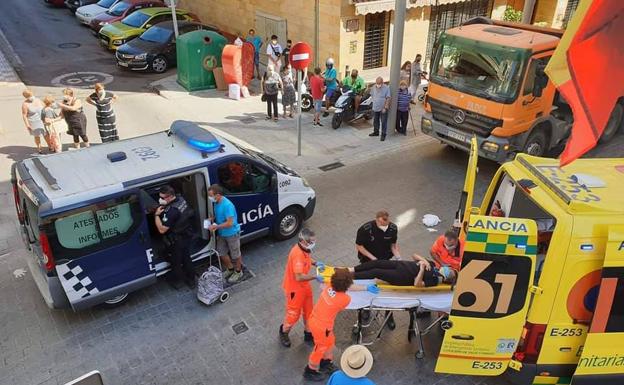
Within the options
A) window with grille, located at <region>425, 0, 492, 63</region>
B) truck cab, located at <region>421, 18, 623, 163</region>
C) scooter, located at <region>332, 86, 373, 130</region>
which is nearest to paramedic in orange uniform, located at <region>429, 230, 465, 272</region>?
truck cab, located at <region>421, 18, 623, 163</region>

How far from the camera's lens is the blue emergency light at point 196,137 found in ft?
23.4

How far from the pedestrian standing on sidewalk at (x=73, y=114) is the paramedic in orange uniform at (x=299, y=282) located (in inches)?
295

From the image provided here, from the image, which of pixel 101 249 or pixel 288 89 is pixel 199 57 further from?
pixel 101 249

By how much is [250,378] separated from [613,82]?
15.7 ft

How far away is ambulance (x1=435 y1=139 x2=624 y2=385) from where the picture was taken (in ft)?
15.2

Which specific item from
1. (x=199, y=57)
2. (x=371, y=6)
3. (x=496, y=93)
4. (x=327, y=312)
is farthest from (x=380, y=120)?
(x=327, y=312)

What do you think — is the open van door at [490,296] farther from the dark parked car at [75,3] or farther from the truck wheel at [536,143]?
the dark parked car at [75,3]

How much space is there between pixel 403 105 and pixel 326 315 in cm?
844

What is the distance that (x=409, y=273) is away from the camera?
594 centimetres

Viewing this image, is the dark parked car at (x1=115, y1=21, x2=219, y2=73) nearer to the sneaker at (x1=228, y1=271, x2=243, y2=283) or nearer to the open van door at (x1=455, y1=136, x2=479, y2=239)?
the sneaker at (x1=228, y1=271, x2=243, y2=283)

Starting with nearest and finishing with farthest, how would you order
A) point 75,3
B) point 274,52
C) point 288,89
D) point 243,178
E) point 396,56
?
point 243,178
point 396,56
point 288,89
point 274,52
point 75,3

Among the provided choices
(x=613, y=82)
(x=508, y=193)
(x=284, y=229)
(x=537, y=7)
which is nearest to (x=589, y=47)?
(x=613, y=82)

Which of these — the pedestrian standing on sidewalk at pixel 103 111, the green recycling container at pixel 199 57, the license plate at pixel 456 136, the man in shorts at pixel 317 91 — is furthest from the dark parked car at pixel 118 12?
the license plate at pixel 456 136

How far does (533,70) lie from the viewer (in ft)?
32.7
